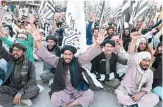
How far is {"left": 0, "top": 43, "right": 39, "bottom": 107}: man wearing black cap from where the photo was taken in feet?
12.1

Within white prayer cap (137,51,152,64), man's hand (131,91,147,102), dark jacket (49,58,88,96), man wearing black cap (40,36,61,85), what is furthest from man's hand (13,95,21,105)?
white prayer cap (137,51,152,64)

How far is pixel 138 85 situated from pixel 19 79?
1756mm

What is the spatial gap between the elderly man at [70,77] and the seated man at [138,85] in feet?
1.60

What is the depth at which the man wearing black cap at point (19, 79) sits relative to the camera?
3691mm

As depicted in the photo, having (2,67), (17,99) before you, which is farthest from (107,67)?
(2,67)

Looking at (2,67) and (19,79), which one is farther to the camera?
(2,67)

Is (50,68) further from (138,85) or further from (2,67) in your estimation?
(138,85)

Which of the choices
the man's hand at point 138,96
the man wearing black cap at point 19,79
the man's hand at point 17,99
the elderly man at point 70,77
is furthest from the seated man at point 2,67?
the man's hand at point 138,96

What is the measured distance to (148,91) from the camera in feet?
11.8

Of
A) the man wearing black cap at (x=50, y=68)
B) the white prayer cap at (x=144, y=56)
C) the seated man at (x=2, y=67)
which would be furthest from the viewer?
the man wearing black cap at (x=50, y=68)

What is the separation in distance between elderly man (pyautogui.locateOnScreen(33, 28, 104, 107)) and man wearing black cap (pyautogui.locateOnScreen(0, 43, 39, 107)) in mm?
291

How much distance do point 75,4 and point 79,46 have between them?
74 cm

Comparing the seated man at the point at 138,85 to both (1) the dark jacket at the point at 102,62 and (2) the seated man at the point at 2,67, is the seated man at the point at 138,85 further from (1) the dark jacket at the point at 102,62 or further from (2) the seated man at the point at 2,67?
(2) the seated man at the point at 2,67

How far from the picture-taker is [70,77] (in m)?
3.72
